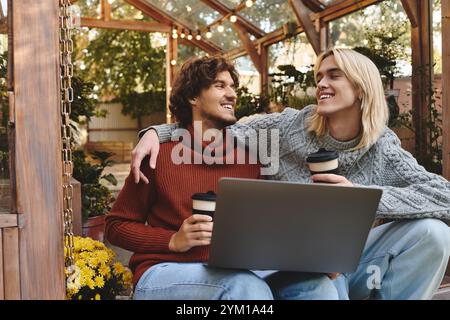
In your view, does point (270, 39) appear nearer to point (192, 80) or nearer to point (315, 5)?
point (315, 5)

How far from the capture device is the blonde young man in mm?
1655

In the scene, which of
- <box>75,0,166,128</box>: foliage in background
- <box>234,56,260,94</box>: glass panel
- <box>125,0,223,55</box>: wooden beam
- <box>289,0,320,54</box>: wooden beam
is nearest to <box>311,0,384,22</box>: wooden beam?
<box>289,0,320,54</box>: wooden beam

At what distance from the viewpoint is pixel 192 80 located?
6.32 ft

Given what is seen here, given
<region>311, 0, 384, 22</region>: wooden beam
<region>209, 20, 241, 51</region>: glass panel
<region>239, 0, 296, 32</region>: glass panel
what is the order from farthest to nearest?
1. <region>209, 20, 241, 51</region>: glass panel
2. <region>239, 0, 296, 32</region>: glass panel
3. <region>311, 0, 384, 22</region>: wooden beam

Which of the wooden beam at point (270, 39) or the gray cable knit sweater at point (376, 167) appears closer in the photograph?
the gray cable knit sweater at point (376, 167)

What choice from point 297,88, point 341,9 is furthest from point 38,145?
Result: point 341,9

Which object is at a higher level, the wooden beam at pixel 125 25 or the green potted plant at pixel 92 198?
the wooden beam at pixel 125 25

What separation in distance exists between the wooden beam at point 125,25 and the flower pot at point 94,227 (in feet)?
18.9

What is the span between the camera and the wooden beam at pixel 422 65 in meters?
4.89

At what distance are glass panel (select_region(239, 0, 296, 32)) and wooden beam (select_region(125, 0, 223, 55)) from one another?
4.41 ft

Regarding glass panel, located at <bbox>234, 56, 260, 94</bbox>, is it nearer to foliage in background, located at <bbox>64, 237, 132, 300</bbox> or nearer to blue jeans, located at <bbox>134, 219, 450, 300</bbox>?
foliage in background, located at <bbox>64, 237, 132, 300</bbox>

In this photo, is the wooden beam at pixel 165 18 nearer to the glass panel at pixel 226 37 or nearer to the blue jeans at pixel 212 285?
the glass panel at pixel 226 37

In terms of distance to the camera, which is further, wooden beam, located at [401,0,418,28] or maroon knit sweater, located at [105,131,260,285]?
wooden beam, located at [401,0,418,28]

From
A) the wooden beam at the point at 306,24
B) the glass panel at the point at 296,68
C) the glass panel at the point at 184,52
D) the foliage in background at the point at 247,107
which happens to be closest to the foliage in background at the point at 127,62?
the glass panel at the point at 184,52
